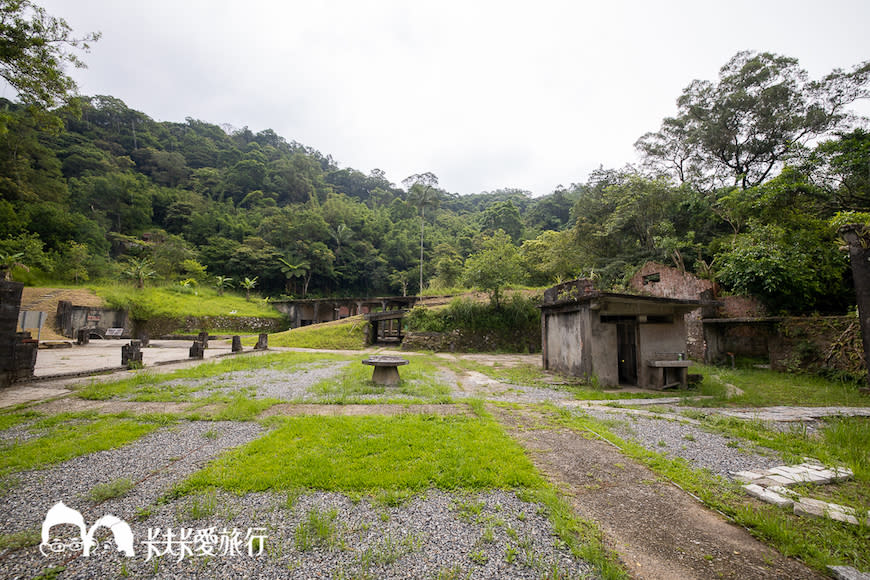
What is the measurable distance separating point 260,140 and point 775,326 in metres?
90.3

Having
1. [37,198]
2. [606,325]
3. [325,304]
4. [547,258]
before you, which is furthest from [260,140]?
[606,325]

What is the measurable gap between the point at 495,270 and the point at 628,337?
10.5 m

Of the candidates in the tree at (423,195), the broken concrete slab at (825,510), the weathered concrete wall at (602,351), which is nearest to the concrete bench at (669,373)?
the weathered concrete wall at (602,351)

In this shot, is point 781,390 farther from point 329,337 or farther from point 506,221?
point 506,221

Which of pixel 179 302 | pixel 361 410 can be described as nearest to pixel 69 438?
pixel 361 410

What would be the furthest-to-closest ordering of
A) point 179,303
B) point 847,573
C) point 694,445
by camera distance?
point 179,303
point 694,445
point 847,573

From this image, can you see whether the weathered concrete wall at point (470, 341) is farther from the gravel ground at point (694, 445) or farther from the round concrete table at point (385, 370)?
the gravel ground at point (694, 445)

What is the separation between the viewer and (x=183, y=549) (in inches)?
91.4

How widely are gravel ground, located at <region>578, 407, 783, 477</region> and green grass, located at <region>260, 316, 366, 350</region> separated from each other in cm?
1769

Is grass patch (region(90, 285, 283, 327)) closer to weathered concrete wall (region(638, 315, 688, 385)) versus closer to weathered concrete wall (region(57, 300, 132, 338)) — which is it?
weathered concrete wall (region(57, 300, 132, 338))

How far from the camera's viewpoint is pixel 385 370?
8.55 meters

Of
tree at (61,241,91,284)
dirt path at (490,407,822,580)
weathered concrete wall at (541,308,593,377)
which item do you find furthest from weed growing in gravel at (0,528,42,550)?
tree at (61,241,91,284)

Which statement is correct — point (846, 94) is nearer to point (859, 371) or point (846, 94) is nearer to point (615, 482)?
point (859, 371)

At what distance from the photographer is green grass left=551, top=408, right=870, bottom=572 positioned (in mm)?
2346
